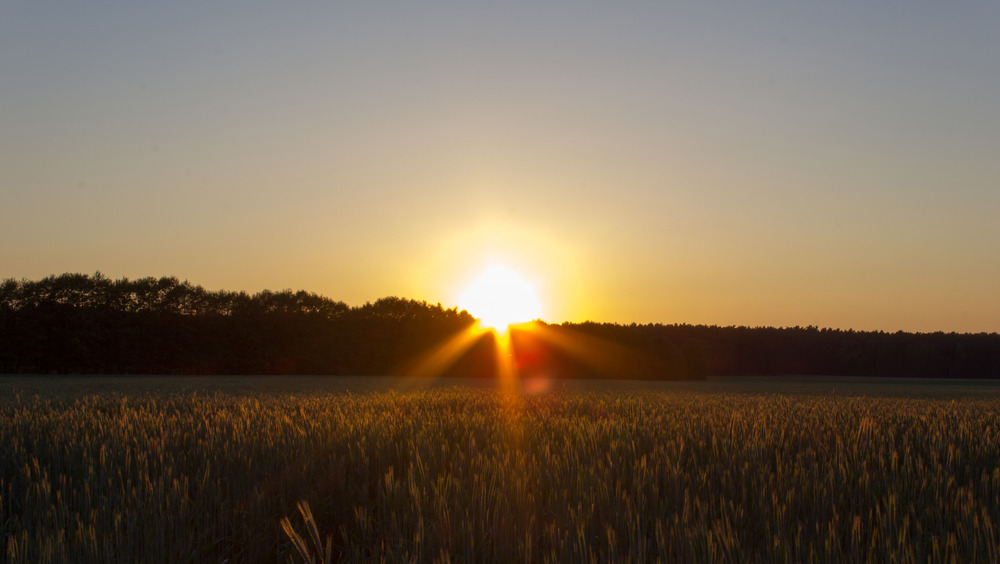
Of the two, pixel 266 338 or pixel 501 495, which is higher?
pixel 266 338

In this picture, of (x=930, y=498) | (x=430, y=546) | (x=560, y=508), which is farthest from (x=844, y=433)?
(x=430, y=546)

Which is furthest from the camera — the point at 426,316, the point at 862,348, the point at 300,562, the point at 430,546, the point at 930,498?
the point at 862,348

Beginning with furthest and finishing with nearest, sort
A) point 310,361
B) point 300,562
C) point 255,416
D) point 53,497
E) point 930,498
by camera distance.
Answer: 1. point 310,361
2. point 255,416
3. point 53,497
4. point 930,498
5. point 300,562

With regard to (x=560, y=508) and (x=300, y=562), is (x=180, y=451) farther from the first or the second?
(x=560, y=508)

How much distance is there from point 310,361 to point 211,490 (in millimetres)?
46871

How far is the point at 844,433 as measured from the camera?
19.6ft

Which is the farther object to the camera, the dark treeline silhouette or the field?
the dark treeline silhouette

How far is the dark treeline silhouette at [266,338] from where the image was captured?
4228cm

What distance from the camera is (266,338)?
4809 centimetres

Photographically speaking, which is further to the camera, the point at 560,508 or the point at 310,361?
the point at 310,361

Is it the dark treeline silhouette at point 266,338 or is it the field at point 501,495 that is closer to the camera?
the field at point 501,495

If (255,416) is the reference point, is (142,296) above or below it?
above

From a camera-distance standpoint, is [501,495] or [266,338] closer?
[501,495]

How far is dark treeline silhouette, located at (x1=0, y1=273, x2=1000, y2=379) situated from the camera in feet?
139
